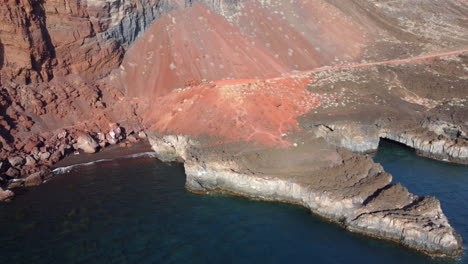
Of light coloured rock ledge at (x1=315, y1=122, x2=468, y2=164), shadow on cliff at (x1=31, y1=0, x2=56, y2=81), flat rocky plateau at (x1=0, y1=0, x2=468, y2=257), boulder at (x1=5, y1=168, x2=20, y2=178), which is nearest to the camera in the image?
flat rocky plateau at (x1=0, y1=0, x2=468, y2=257)

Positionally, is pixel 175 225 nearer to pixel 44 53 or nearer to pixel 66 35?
pixel 44 53

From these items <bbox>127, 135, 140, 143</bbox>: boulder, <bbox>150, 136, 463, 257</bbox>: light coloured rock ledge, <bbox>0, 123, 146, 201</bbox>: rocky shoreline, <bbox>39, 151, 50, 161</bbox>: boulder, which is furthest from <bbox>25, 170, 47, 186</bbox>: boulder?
<bbox>150, 136, 463, 257</bbox>: light coloured rock ledge

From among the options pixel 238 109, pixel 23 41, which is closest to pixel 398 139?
pixel 238 109

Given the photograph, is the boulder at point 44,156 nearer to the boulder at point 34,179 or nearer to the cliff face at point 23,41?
the boulder at point 34,179

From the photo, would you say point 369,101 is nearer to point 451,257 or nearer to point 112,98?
point 451,257

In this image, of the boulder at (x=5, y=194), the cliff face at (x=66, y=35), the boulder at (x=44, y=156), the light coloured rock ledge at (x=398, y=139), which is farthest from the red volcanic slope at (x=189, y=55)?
the boulder at (x=5, y=194)

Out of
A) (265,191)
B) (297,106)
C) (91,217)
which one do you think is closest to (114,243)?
(91,217)

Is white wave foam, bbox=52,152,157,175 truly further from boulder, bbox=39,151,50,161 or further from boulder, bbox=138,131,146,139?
boulder, bbox=138,131,146,139
